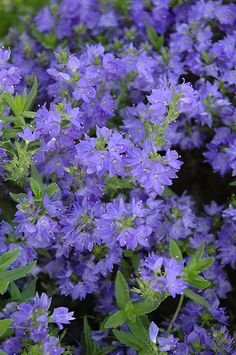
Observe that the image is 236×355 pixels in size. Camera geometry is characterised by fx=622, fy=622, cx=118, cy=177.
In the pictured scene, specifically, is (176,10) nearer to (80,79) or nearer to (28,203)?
(80,79)

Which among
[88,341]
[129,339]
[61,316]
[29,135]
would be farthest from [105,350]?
[29,135]

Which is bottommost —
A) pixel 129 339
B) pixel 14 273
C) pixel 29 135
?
pixel 129 339

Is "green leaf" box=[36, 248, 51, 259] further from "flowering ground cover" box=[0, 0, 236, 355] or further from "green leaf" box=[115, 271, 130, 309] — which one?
"green leaf" box=[115, 271, 130, 309]

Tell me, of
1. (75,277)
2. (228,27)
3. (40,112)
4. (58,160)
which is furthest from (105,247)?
(228,27)

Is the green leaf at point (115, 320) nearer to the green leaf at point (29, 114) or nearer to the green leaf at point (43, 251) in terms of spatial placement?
the green leaf at point (43, 251)

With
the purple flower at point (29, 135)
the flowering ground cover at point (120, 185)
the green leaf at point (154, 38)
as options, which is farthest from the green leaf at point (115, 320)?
the green leaf at point (154, 38)

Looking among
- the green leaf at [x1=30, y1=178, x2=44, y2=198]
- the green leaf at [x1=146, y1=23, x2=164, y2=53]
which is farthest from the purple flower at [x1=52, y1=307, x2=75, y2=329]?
the green leaf at [x1=146, y1=23, x2=164, y2=53]

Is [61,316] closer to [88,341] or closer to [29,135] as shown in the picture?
[88,341]
